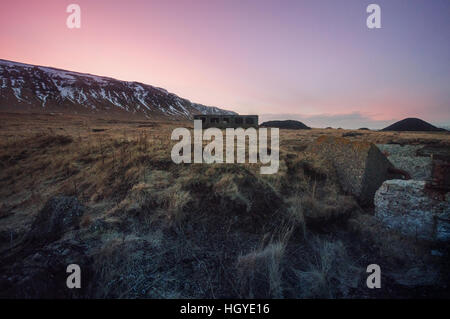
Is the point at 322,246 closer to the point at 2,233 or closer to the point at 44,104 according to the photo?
the point at 2,233

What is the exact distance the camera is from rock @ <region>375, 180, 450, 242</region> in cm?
363

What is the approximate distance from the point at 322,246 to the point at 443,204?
2.41 meters

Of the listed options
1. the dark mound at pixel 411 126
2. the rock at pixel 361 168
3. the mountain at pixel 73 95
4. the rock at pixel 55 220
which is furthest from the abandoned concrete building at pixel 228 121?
the mountain at pixel 73 95

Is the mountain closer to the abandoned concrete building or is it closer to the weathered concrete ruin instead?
the abandoned concrete building

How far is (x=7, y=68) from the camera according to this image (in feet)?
Answer: 294

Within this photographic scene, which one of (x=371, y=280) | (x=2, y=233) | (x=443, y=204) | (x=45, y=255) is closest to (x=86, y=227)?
(x=45, y=255)

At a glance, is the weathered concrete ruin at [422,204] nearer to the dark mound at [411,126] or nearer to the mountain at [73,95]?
the dark mound at [411,126]

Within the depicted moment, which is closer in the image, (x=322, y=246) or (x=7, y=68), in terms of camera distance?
(x=322, y=246)

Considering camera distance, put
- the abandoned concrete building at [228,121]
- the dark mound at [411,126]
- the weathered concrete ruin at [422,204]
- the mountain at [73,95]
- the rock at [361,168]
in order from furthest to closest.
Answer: the mountain at [73,95]
the dark mound at [411,126]
the abandoned concrete building at [228,121]
the rock at [361,168]
the weathered concrete ruin at [422,204]

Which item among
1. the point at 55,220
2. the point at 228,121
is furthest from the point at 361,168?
the point at 228,121

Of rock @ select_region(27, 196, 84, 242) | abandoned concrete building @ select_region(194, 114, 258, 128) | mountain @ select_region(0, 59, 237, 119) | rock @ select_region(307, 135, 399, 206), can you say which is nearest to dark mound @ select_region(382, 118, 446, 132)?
abandoned concrete building @ select_region(194, 114, 258, 128)

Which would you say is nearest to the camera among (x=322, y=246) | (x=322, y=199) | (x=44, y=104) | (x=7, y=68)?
(x=322, y=246)

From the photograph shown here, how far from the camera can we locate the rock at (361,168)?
18.0ft

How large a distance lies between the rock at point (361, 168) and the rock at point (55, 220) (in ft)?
23.0
